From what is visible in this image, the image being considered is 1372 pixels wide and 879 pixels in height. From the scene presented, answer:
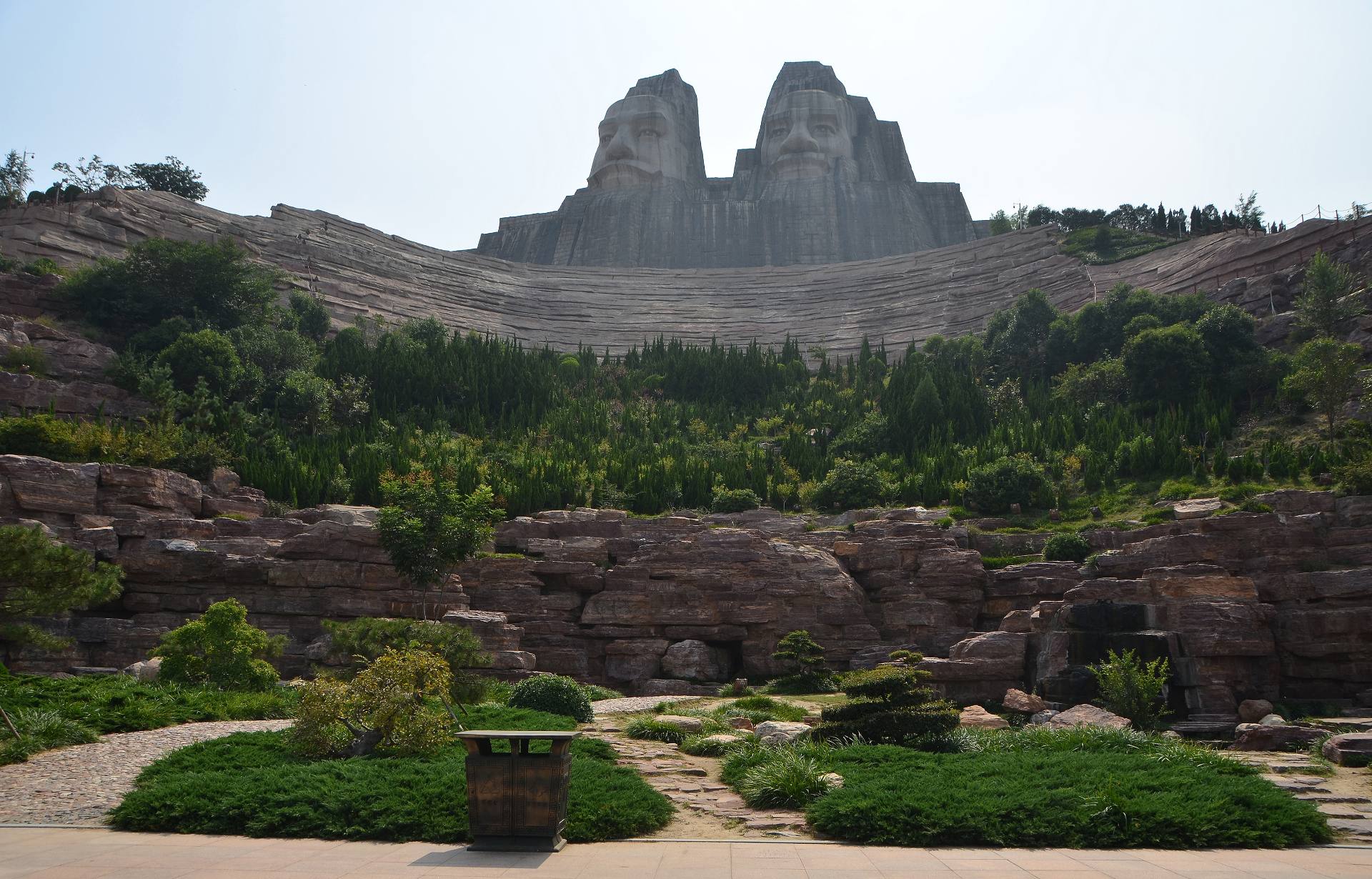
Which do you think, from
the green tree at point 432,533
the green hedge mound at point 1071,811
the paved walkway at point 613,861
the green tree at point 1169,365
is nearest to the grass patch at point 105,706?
the paved walkway at point 613,861

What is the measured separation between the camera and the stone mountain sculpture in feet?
222

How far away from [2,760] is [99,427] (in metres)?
17.1

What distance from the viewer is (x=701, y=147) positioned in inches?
2960

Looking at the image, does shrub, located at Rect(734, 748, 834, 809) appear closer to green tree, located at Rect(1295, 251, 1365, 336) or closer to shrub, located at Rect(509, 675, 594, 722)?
shrub, located at Rect(509, 675, 594, 722)

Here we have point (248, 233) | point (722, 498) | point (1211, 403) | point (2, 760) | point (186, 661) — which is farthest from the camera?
point (248, 233)

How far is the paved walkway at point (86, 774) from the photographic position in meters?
9.26

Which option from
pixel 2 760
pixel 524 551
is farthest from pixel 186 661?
pixel 524 551

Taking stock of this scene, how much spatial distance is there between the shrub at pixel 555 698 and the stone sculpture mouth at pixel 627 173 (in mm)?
57585

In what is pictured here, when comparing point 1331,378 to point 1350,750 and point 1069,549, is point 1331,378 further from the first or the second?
point 1350,750

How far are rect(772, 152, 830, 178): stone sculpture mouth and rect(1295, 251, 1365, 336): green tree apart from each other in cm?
3878

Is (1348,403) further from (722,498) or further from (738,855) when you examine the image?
(738,855)

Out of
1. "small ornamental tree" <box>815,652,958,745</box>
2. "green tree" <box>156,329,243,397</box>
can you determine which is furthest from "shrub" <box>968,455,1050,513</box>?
"green tree" <box>156,329,243,397</box>

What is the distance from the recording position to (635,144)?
69250 millimetres

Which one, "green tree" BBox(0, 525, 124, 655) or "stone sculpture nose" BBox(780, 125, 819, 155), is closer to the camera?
"green tree" BBox(0, 525, 124, 655)
